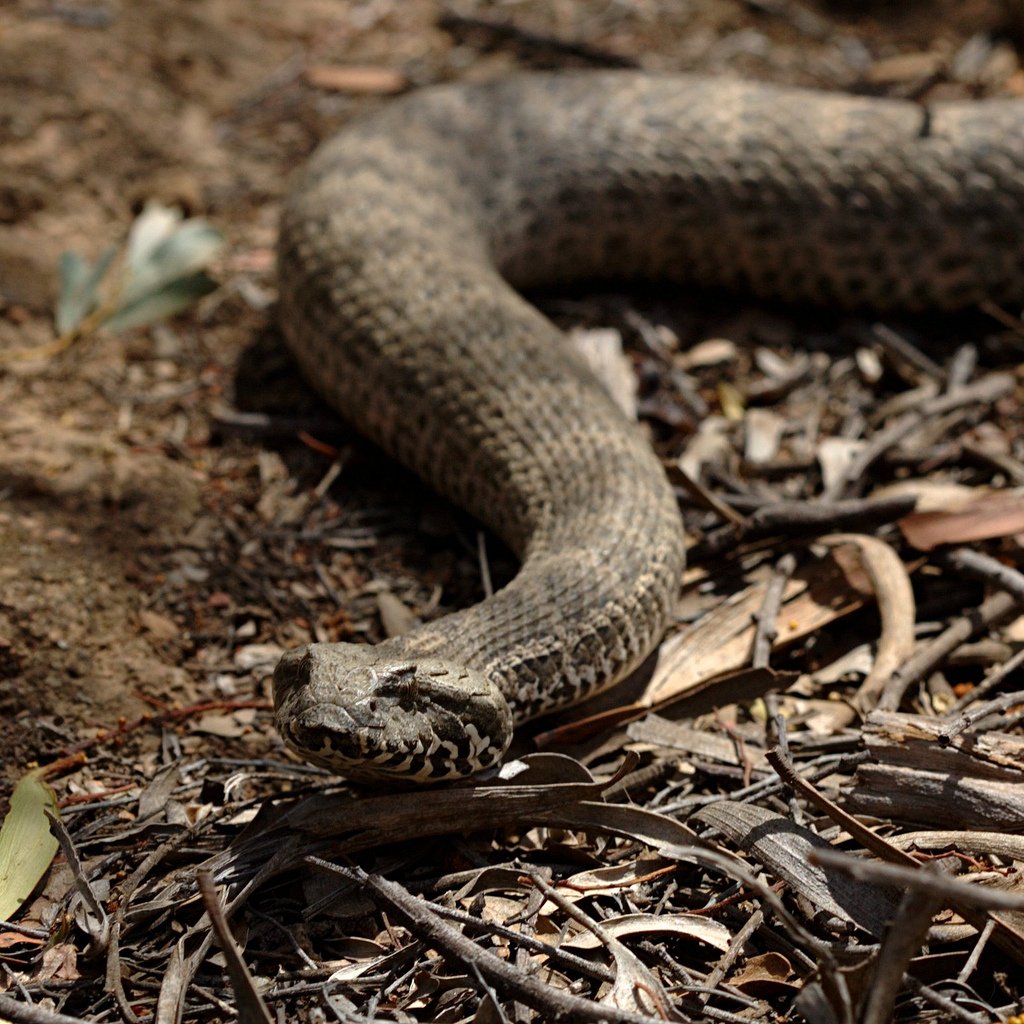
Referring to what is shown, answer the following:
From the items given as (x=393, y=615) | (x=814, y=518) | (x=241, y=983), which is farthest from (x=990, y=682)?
(x=241, y=983)

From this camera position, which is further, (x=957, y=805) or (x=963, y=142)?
(x=963, y=142)

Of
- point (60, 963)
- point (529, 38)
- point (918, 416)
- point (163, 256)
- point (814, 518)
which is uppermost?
point (529, 38)

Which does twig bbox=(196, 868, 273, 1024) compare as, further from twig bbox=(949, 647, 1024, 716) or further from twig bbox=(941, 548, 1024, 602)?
twig bbox=(941, 548, 1024, 602)

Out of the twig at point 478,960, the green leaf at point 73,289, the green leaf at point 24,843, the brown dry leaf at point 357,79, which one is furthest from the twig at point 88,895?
the brown dry leaf at point 357,79

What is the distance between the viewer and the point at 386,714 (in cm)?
357

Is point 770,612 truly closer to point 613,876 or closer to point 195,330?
point 613,876

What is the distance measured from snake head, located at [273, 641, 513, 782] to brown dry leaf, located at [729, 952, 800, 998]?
97 centimetres

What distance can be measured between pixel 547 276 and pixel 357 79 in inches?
88.6

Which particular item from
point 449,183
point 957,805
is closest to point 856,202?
point 449,183

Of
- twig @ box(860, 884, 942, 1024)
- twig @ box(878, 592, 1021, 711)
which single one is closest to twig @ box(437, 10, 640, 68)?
twig @ box(878, 592, 1021, 711)

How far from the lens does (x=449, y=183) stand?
645 centimetres

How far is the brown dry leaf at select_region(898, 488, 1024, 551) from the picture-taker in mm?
4871

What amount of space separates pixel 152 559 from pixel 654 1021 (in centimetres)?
280

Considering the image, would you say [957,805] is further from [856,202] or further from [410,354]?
[856,202]
